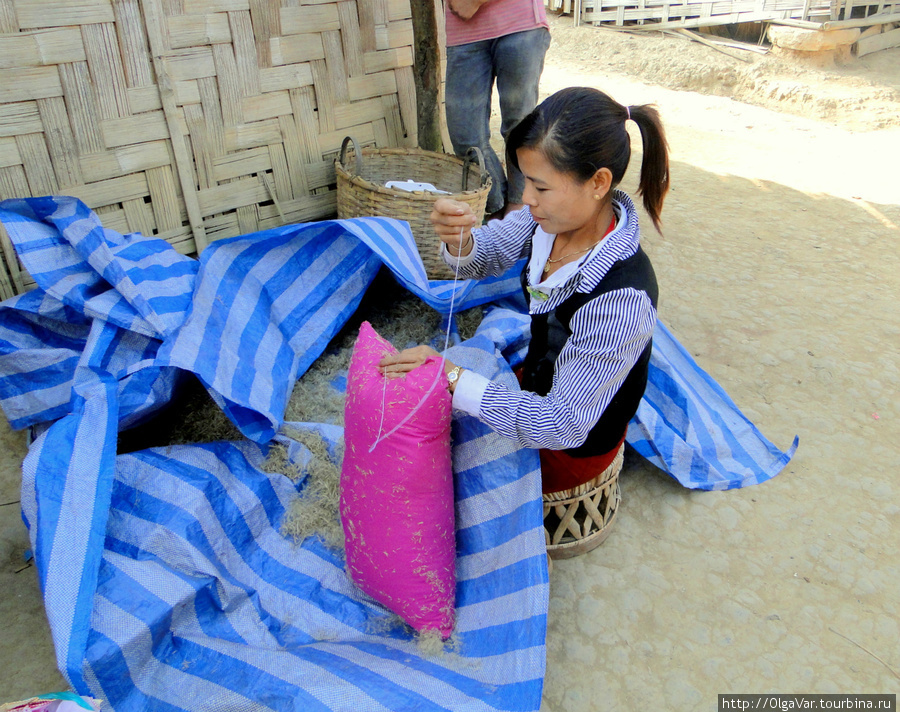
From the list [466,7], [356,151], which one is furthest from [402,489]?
[466,7]

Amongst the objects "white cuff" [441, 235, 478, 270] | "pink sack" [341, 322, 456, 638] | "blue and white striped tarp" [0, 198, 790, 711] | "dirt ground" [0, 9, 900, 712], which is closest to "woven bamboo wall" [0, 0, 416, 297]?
"blue and white striped tarp" [0, 198, 790, 711]

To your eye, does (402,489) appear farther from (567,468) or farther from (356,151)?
(356,151)

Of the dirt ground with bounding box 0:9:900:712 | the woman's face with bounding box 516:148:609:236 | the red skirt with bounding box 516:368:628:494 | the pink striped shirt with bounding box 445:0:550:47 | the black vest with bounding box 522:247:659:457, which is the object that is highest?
the pink striped shirt with bounding box 445:0:550:47

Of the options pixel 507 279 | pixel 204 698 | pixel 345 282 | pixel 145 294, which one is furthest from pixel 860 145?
pixel 204 698

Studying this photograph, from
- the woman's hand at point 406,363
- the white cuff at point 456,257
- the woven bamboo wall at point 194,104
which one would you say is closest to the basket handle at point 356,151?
the woven bamboo wall at point 194,104

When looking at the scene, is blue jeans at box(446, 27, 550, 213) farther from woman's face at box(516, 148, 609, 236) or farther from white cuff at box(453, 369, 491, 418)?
white cuff at box(453, 369, 491, 418)

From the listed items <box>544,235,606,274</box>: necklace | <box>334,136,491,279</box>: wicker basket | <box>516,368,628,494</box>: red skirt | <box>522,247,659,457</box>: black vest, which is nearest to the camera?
<box>522,247,659,457</box>: black vest

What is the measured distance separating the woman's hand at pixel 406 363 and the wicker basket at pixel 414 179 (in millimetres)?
914

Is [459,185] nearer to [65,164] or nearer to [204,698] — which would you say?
[65,164]

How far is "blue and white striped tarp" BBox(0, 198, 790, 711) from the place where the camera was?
1324 millimetres

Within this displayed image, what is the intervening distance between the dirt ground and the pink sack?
1.15 ft

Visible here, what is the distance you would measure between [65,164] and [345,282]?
101 cm

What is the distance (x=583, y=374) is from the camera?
4.56ft

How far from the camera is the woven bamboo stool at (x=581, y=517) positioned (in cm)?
174
